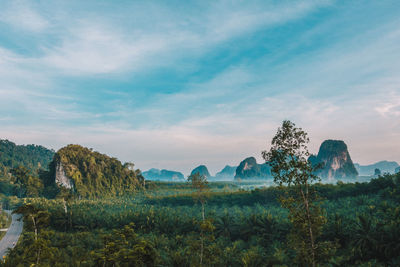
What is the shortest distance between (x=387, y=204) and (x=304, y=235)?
69.8 feet

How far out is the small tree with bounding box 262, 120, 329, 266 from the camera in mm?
9453

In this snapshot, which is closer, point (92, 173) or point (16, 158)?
point (92, 173)

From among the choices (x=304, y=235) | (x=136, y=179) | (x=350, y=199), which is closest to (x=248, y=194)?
(x=350, y=199)

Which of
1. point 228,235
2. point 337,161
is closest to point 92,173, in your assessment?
point 228,235

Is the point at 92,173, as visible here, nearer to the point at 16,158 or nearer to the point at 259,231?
the point at 259,231

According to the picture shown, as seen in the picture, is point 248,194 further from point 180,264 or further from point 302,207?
point 302,207

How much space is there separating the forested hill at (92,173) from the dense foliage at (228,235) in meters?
21.0

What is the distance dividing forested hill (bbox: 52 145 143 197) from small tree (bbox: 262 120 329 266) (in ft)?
212

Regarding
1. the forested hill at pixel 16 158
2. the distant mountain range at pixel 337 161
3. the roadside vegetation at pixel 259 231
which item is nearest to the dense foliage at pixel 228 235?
the roadside vegetation at pixel 259 231

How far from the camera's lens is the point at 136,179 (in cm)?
7981

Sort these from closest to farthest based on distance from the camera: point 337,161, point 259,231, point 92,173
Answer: point 259,231 < point 92,173 < point 337,161

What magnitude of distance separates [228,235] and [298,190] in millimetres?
20358

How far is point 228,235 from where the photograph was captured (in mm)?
28156

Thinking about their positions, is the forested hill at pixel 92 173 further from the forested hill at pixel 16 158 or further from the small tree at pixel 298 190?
the small tree at pixel 298 190
